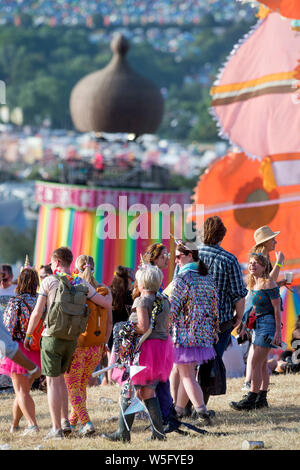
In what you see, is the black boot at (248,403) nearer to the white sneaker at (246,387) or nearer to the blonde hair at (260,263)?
the white sneaker at (246,387)

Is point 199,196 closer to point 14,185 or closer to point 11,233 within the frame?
point 11,233

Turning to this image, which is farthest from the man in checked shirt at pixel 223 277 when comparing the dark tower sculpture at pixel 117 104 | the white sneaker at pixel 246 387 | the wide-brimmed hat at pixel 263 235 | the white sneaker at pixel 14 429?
the dark tower sculpture at pixel 117 104

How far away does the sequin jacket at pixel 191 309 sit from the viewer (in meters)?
7.17

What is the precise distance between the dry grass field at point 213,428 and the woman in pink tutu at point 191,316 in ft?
1.27

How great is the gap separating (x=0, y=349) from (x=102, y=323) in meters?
1.00

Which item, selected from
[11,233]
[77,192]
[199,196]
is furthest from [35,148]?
[199,196]

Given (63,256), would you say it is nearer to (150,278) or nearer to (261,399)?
(150,278)

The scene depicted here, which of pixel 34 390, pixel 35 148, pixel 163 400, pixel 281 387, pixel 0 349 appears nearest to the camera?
pixel 0 349

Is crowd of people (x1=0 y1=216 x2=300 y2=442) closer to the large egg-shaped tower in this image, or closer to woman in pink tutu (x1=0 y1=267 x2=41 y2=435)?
woman in pink tutu (x1=0 y1=267 x2=41 y2=435)

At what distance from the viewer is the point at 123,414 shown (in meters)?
6.85

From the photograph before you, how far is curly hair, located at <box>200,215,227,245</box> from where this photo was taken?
Answer: 752 cm

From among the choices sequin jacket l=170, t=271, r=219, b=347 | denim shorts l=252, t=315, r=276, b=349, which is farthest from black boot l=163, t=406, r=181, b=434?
denim shorts l=252, t=315, r=276, b=349

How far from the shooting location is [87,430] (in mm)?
7242

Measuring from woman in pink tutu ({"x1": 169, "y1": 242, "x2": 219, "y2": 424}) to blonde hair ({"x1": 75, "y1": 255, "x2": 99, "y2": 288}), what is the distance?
0.59 m
